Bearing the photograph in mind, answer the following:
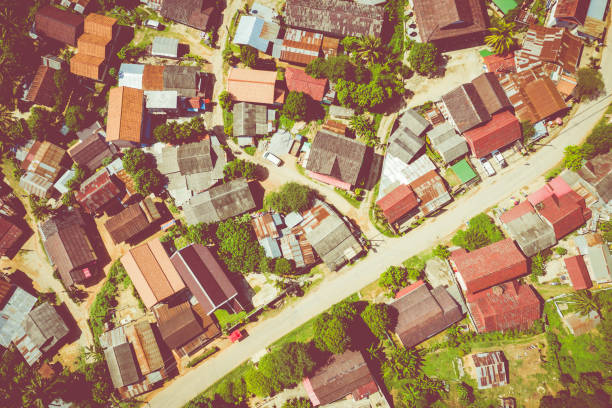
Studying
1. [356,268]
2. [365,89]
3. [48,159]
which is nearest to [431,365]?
[356,268]

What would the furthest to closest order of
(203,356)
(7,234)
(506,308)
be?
(7,234), (203,356), (506,308)

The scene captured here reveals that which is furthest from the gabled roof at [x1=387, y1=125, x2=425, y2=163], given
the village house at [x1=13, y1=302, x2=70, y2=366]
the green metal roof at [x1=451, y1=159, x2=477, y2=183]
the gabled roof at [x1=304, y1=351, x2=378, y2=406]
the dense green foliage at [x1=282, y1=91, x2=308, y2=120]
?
the village house at [x1=13, y1=302, x2=70, y2=366]

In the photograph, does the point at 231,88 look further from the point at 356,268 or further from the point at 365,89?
the point at 356,268

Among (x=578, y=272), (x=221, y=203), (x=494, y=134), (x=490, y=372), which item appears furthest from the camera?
(x=221, y=203)

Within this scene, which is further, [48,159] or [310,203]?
[48,159]

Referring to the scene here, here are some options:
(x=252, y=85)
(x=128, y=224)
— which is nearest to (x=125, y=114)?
(x=128, y=224)

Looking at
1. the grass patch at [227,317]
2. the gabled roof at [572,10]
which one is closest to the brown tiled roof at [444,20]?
the gabled roof at [572,10]

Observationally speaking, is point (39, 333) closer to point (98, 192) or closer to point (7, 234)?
point (7, 234)

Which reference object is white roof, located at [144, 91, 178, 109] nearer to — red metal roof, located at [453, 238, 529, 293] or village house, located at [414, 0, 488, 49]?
village house, located at [414, 0, 488, 49]
